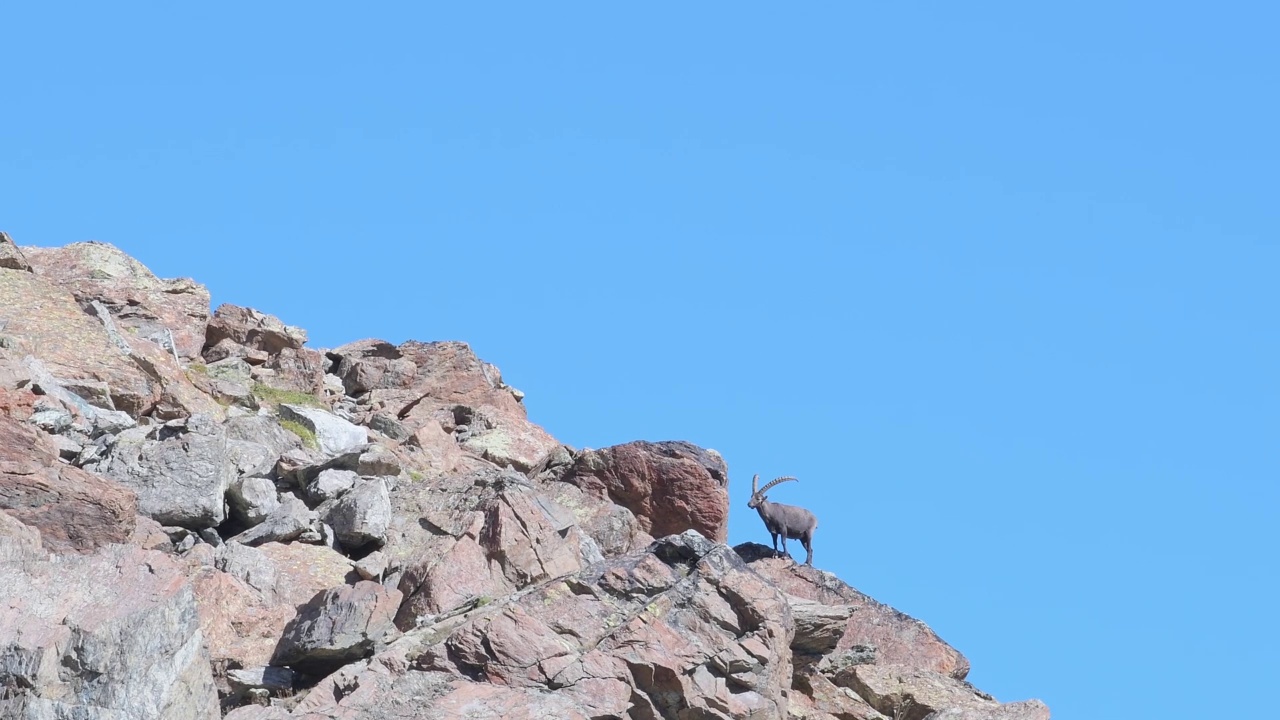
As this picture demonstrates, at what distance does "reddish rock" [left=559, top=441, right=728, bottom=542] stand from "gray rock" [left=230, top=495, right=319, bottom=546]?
6.66 meters

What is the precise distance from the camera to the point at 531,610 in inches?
922

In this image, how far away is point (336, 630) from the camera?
911 inches

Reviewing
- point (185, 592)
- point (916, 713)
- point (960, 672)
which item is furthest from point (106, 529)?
point (960, 672)

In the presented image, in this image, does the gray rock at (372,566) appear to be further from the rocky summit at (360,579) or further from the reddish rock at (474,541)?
the reddish rock at (474,541)

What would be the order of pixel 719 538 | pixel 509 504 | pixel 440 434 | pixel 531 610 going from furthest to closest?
pixel 440 434
pixel 719 538
pixel 509 504
pixel 531 610

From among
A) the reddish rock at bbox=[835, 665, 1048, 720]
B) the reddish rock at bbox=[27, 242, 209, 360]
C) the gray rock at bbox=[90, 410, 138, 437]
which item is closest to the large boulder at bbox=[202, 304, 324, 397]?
the reddish rock at bbox=[27, 242, 209, 360]

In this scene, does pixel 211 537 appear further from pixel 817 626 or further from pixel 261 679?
pixel 817 626

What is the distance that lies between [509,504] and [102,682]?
8.06 m

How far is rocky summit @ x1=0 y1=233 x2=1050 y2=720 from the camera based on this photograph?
69.0ft

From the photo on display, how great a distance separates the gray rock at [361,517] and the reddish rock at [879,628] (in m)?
6.27

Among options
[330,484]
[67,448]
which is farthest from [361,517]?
[67,448]

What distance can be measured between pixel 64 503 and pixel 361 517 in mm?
4937

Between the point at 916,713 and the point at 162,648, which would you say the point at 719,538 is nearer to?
the point at 916,713

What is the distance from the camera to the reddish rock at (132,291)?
40.5 metres
